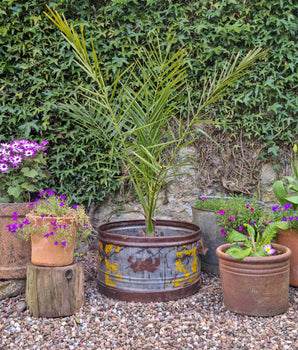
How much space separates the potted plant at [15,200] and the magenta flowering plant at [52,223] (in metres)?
0.06

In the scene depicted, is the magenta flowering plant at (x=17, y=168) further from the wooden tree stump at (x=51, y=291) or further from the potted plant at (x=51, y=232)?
the wooden tree stump at (x=51, y=291)

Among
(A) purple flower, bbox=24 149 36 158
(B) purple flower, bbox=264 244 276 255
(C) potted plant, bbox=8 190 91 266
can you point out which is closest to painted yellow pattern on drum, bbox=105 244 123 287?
(C) potted plant, bbox=8 190 91 266

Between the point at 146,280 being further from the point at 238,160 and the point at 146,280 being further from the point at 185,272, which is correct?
the point at 238,160

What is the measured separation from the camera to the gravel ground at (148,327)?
1904 mm

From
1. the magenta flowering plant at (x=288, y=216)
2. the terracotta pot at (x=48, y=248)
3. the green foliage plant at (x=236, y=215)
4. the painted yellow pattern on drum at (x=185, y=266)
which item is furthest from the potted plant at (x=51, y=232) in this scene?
the magenta flowering plant at (x=288, y=216)

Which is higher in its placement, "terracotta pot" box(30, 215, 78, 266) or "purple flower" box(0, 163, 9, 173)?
"purple flower" box(0, 163, 9, 173)

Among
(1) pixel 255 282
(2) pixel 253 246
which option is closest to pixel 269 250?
(2) pixel 253 246

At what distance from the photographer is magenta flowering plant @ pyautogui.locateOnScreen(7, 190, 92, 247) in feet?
7.31

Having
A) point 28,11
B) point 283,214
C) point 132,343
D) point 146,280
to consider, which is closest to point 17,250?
point 146,280

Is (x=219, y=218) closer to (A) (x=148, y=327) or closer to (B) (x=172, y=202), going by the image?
(B) (x=172, y=202)

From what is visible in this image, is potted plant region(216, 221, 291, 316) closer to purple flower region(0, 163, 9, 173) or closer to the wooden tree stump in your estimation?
the wooden tree stump

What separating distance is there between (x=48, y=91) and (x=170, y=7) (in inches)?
50.5

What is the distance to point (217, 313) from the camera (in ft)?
7.47

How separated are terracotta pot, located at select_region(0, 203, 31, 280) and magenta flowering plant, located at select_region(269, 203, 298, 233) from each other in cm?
173
